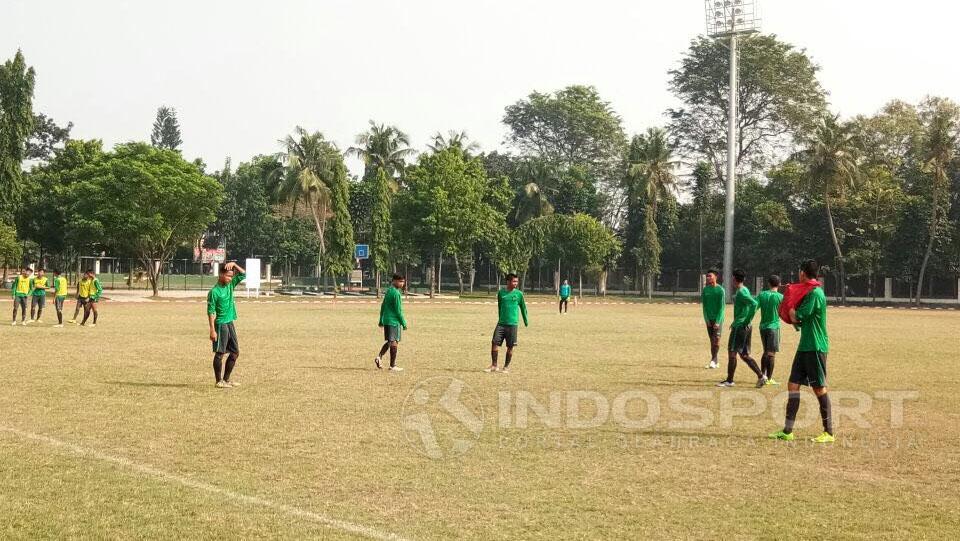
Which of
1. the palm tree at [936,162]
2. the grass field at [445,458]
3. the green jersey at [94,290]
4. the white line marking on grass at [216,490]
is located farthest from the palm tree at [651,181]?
the white line marking on grass at [216,490]

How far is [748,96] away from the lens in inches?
2958

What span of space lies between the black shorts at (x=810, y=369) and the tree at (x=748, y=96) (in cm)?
6495

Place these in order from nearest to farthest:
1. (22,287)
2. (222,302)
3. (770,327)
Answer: (222,302), (770,327), (22,287)

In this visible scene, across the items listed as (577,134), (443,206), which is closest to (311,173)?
(443,206)

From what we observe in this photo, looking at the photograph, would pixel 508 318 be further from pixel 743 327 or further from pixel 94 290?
pixel 94 290

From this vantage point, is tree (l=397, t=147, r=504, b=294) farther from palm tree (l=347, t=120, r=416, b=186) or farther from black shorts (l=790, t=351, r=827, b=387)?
black shorts (l=790, t=351, r=827, b=387)

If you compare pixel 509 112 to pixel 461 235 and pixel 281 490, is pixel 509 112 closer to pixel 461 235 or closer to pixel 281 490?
pixel 461 235

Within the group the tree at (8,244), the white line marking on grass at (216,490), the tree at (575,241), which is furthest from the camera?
the tree at (575,241)

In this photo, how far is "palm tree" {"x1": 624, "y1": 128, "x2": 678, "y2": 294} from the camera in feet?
242

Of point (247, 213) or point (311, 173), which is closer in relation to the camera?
point (311, 173)

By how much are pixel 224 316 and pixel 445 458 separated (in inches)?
236

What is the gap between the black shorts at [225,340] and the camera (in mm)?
13773

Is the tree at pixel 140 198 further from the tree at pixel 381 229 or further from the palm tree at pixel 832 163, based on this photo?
the palm tree at pixel 832 163

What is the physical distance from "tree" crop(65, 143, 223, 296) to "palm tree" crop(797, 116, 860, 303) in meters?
38.3
